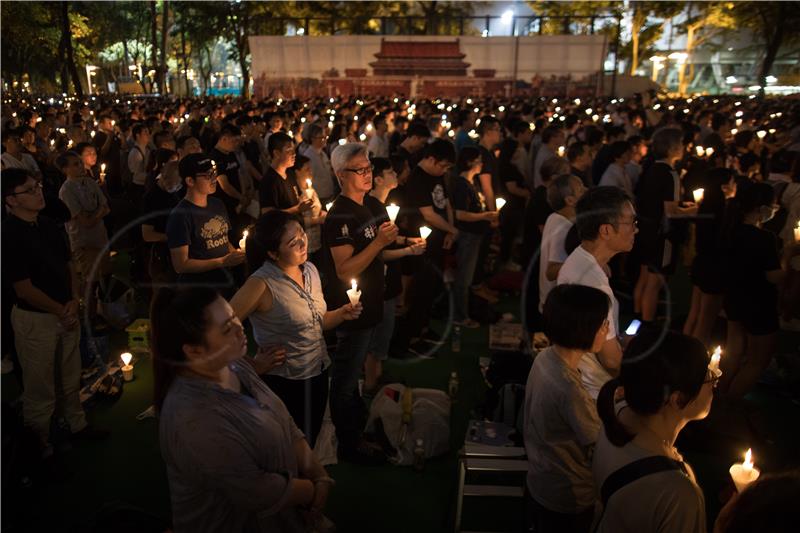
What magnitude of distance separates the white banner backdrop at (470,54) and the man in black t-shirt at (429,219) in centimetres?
2981

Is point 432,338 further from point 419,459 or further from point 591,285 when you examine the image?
point 591,285

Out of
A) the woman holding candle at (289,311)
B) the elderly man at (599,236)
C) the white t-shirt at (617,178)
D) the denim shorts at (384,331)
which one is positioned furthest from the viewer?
the white t-shirt at (617,178)

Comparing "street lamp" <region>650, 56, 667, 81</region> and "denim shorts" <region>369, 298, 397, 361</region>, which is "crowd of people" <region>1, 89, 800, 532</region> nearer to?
"denim shorts" <region>369, 298, 397, 361</region>

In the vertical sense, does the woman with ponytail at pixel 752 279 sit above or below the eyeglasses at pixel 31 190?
below

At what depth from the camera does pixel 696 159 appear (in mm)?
7383

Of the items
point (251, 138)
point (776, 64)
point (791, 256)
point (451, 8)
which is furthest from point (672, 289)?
point (776, 64)

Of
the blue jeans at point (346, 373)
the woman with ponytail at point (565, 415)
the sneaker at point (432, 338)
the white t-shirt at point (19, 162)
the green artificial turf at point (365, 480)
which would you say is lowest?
the green artificial turf at point (365, 480)

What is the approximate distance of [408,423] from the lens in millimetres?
4344

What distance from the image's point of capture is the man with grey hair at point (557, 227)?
4297mm

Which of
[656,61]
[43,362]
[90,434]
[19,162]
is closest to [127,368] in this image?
[90,434]

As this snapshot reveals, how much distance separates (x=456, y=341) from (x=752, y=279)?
106 inches

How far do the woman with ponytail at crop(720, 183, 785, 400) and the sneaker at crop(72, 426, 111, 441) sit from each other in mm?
4682

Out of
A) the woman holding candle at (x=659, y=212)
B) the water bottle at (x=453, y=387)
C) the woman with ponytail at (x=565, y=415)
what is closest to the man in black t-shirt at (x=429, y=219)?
the water bottle at (x=453, y=387)

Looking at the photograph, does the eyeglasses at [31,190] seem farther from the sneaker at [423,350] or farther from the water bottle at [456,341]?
the water bottle at [456,341]
